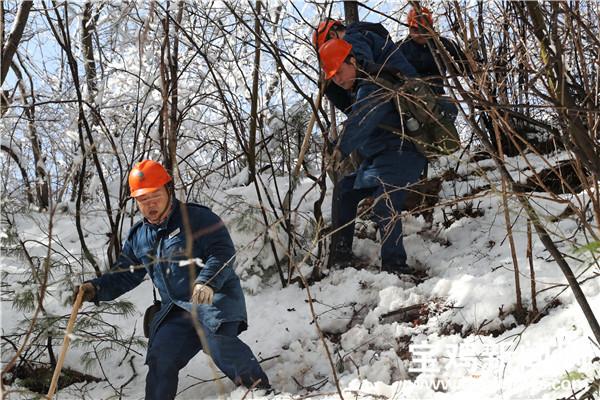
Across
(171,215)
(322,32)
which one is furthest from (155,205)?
(322,32)

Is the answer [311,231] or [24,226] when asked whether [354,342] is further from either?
[24,226]

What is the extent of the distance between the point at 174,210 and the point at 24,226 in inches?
123

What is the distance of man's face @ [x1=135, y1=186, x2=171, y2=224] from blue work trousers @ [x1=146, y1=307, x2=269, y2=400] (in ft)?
2.01

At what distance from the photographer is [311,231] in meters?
5.64

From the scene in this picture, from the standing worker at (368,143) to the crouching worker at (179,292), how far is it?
1.05m

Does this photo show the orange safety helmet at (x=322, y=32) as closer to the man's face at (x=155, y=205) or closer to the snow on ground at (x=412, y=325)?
the snow on ground at (x=412, y=325)

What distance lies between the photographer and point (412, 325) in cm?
451

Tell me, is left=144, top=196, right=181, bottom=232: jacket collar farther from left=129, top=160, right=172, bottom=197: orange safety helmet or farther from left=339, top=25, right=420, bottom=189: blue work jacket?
left=339, top=25, right=420, bottom=189: blue work jacket

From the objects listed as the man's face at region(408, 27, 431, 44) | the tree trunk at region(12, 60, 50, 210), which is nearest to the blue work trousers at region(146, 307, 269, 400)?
the man's face at region(408, 27, 431, 44)

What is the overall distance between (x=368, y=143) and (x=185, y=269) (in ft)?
5.55

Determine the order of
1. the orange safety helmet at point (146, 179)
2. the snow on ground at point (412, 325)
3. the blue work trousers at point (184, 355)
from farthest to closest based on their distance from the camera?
1. the orange safety helmet at point (146, 179)
2. the blue work trousers at point (184, 355)
3. the snow on ground at point (412, 325)

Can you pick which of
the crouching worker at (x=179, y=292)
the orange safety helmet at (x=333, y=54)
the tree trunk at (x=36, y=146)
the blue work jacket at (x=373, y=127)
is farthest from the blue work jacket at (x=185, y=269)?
the tree trunk at (x=36, y=146)

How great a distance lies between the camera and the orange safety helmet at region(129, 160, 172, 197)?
4.22m

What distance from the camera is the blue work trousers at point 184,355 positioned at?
4.08 metres
